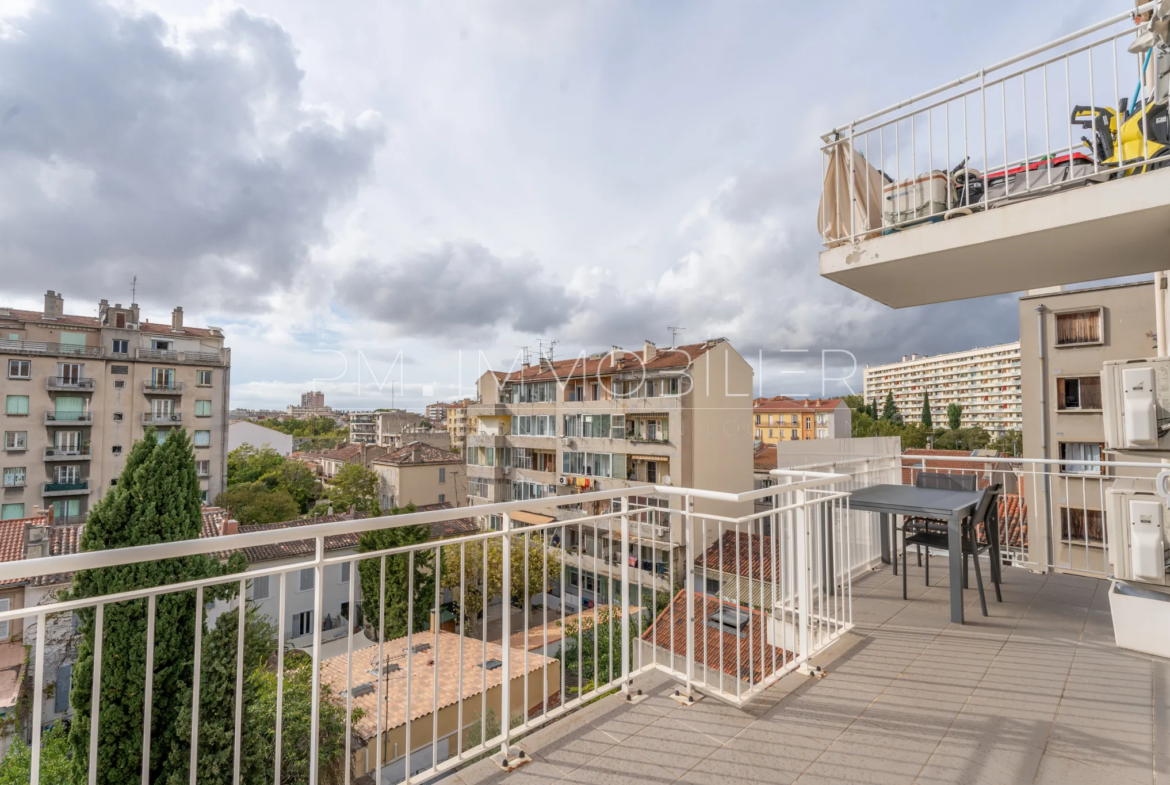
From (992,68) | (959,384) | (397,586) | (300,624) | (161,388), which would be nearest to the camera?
(992,68)

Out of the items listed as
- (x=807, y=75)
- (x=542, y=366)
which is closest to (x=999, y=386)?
(x=542, y=366)

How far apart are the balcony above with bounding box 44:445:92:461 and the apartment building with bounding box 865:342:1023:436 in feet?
340

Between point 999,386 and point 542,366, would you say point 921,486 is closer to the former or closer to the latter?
point 542,366

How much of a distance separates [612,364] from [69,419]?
28.8m

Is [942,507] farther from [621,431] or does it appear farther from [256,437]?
[256,437]

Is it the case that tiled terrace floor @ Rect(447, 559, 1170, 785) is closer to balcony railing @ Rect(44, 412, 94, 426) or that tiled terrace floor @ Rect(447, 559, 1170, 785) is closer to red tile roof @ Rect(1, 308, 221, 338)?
balcony railing @ Rect(44, 412, 94, 426)

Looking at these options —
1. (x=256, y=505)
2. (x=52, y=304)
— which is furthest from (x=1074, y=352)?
(x=52, y=304)

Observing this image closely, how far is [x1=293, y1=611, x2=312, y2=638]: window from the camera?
65.6ft

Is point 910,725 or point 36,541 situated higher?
point 910,725

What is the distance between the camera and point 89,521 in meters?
9.16

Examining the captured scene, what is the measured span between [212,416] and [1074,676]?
38155 millimetres

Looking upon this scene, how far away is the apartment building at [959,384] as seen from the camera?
95.1 meters

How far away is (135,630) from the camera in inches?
331

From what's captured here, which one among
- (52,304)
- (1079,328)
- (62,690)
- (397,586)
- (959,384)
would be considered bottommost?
(62,690)
